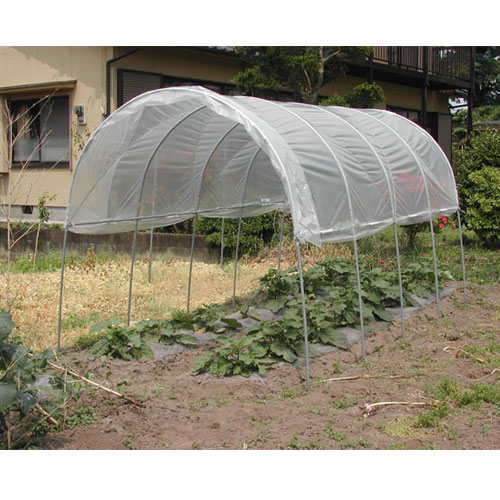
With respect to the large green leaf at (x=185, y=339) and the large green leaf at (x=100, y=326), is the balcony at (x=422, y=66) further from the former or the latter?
the large green leaf at (x=100, y=326)

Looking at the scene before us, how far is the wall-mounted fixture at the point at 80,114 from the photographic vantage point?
1294 cm

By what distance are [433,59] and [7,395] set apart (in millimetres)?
18093

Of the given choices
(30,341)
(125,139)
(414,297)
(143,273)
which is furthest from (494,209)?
(30,341)

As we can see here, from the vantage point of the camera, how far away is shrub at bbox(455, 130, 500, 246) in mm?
11703

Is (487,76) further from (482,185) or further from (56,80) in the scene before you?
(56,80)

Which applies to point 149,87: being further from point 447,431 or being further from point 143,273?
point 447,431

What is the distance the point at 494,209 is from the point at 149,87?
297 inches

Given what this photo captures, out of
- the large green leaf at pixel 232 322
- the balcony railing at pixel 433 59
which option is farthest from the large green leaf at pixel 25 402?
the balcony railing at pixel 433 59

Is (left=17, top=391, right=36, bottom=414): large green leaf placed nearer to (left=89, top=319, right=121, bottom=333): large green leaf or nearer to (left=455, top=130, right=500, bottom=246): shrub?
(left=89, top=319, right=121, bottom=333): large green leaf

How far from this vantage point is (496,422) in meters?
4.37

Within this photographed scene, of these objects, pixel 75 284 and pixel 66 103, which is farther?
pixel 66 103

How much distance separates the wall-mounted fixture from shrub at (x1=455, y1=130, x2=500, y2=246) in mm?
8057

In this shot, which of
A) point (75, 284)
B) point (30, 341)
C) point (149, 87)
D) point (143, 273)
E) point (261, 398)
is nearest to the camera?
point (261, 398)

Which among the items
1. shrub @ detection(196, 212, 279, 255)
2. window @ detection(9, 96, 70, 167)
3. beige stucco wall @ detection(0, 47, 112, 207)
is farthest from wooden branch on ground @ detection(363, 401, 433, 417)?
window @ detection(9, 96, 70, 167)
